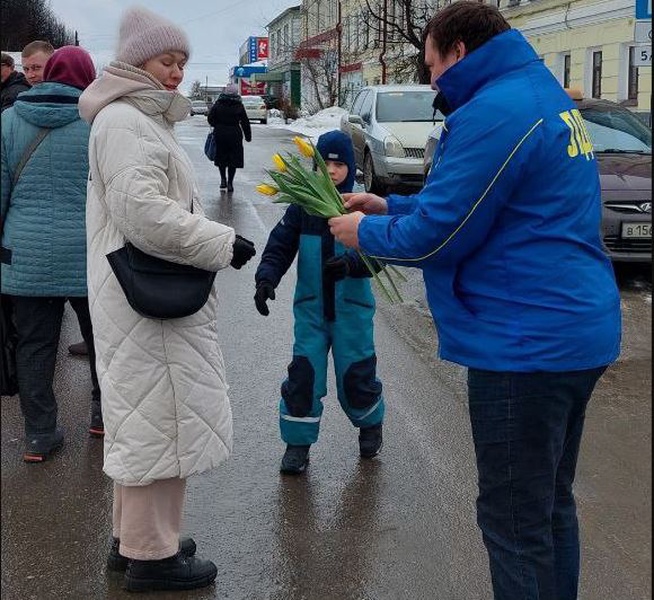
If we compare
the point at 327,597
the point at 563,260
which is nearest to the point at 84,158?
the point at 327,597

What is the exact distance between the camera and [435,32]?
2654 mm

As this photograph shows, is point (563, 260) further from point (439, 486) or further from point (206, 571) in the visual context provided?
point (439, 486)

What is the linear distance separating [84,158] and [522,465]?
2811 millimetres

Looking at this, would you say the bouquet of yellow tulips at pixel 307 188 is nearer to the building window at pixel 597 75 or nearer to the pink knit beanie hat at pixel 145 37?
the pink knit beanie hat at pixel 145 37

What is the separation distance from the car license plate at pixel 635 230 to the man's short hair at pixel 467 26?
6.63 metres

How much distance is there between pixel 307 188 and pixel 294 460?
62.6 inches

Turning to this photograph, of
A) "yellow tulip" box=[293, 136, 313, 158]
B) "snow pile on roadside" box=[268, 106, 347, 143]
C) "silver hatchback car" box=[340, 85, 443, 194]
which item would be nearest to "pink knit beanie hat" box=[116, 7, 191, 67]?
"yellow tulip" box=[293, 136, 313, 158]

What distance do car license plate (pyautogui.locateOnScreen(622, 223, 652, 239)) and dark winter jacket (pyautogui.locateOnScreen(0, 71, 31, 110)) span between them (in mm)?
5446

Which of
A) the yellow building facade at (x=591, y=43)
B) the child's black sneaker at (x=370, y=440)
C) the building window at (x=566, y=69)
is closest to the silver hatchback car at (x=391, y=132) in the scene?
the yellow building facade at (x=591, y=43)

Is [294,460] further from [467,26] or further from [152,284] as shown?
[467,26]

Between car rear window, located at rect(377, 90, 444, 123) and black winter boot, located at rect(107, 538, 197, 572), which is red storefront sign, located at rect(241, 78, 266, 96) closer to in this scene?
car rear window, located at rect(377, 90, 444, 123)

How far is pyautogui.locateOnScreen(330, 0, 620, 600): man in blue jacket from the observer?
97.3 inches

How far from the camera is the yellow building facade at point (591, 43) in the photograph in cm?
2127

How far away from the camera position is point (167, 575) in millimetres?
3428
